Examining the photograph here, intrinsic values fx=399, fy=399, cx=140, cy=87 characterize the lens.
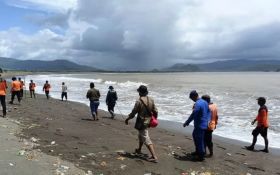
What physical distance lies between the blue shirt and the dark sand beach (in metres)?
1.05

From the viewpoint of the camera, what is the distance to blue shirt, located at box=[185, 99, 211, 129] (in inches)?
413

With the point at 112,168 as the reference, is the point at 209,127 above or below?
above

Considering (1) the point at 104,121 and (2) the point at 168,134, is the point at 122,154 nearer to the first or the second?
(2) the point at 168,134

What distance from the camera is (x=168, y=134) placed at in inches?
627

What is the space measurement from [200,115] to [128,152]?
7.48 feet

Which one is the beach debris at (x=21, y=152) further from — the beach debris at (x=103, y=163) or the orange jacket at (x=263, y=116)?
the orange jacket at (x=263, y=116)

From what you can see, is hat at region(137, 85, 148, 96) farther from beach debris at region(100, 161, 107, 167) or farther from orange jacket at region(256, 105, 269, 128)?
orange jacket at region(256, 105, 269, 128)

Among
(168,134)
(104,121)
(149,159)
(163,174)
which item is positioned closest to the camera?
(163,174)

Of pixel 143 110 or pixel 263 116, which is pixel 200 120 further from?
pixel 263 116

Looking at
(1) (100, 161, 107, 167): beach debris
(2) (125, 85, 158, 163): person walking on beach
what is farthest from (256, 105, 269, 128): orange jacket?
(1) (100, 161, 107, 167): beach debris

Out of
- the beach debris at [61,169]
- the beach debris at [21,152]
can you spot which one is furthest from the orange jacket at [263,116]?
the beach debris at [21,152]

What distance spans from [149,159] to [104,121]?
29.6ft

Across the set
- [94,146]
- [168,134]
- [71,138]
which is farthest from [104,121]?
[94,146]

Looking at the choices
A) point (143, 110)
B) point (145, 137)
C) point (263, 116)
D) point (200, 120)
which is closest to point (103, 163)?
point (145, 137)
